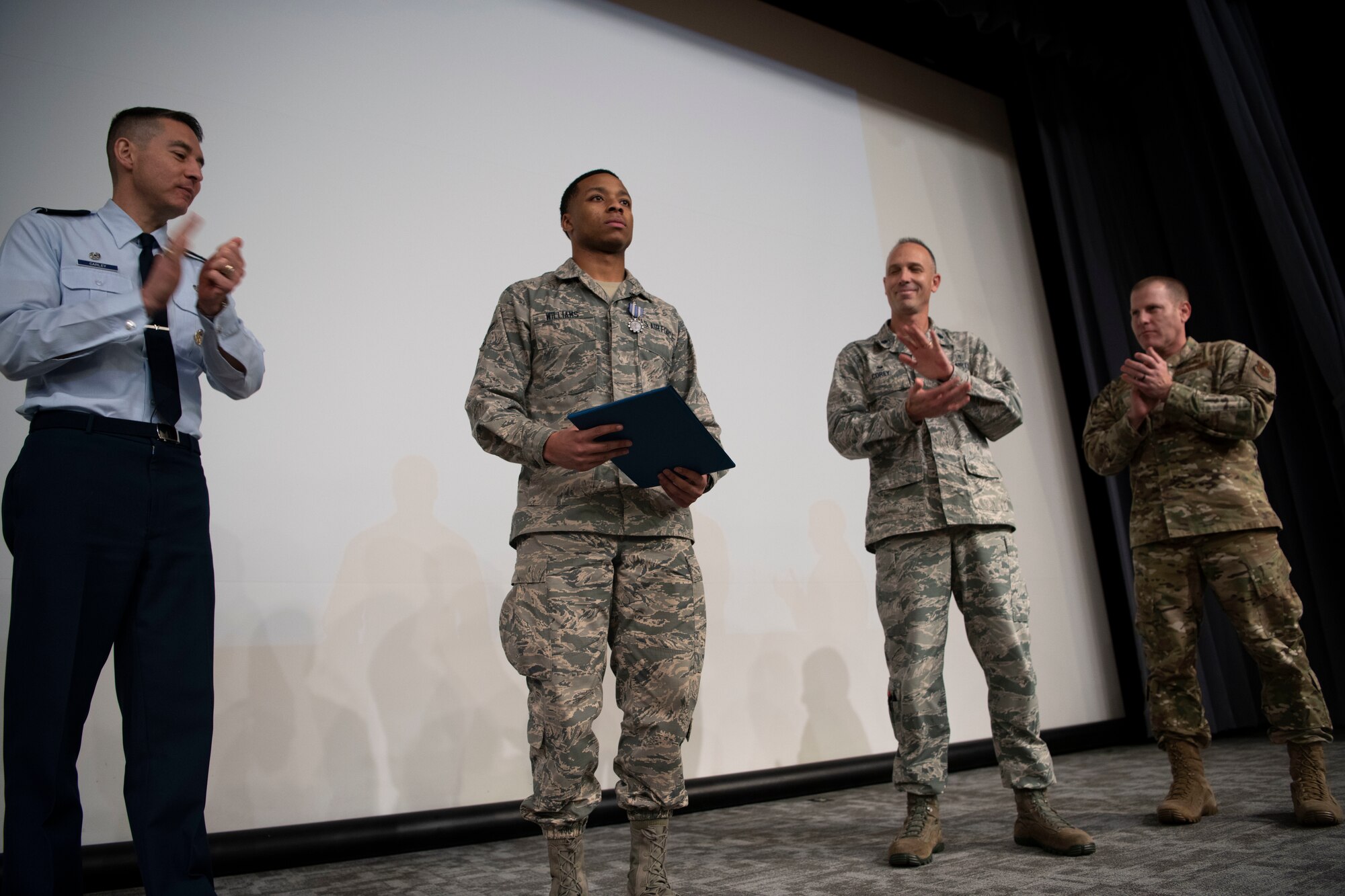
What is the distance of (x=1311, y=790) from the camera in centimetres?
215

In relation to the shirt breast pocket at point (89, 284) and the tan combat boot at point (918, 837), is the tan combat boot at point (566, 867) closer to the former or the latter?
the tan combat boot at point (918, 837)

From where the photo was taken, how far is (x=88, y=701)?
1539 mm

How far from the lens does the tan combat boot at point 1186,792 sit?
2.22m

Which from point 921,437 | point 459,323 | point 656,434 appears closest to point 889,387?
point 921,437

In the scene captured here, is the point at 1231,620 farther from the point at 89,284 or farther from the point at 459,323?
the point at 89,284

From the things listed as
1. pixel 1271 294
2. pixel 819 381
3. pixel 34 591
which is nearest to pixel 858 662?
pixel 819 381

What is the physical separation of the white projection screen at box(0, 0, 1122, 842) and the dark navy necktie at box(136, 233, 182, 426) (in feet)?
3.26

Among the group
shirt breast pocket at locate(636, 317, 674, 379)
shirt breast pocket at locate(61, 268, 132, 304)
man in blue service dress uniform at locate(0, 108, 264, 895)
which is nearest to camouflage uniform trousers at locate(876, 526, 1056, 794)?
shirt breast pocket at locate(636, 317, 674, 379)

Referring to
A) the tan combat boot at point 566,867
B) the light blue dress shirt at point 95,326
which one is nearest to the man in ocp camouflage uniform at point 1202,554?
the tan combat boot at point 566,867

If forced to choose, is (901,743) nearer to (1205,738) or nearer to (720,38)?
(1205,738)

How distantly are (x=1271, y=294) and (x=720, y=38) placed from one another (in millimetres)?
2678

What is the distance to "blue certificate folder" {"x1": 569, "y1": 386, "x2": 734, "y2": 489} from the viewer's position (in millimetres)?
1474

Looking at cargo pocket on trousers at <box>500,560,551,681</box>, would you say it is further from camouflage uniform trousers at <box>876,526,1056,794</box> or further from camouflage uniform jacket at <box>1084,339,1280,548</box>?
camouflage uniform jacket at <box>1084,339,1280,548</box>

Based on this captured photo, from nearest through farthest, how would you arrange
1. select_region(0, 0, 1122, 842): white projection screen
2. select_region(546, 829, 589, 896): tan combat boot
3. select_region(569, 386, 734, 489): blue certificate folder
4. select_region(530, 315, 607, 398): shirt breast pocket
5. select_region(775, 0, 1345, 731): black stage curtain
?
select_region(569, 386, 734, 489): blue certificate folder → select_region(546, 829, 589, 896): tan combat boot → select_region(530, 315, 607, 398): shirt breast pocket → select_region(0, 0, 1122, 842): white projection screen → select_region(775, 0, 1345, 731): black stage curtain
